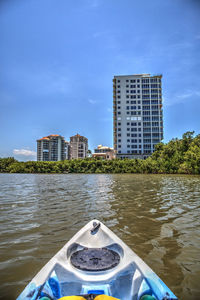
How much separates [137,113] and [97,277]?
70.9 metres

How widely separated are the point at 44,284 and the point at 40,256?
1.64 metres

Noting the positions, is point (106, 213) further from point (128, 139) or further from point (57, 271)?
point (128, 139)

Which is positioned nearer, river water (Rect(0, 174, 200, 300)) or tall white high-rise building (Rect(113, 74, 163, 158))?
river water (Rect(0, 174, 200, 300))

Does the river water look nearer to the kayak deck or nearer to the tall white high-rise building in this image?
the kayak deck

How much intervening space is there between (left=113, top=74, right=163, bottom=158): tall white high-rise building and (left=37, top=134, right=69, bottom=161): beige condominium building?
92.2m

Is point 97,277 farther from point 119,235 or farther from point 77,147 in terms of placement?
point 77,147

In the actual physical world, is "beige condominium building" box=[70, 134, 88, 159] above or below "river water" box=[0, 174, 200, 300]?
above

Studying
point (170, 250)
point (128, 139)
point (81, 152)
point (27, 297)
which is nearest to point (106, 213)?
point (170, 250)

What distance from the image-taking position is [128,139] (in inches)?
2675

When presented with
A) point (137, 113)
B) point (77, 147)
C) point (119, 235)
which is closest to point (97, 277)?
point (119, 235)

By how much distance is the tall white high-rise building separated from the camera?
67875mm

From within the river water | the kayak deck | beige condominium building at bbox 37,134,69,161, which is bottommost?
the river water

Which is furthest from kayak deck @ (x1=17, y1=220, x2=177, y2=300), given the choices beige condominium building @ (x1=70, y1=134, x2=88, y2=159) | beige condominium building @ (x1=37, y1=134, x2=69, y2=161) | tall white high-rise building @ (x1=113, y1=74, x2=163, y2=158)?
beige condominium building @ (x1=70, y1=134, x2=88, y2=159)

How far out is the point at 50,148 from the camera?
495 feet
